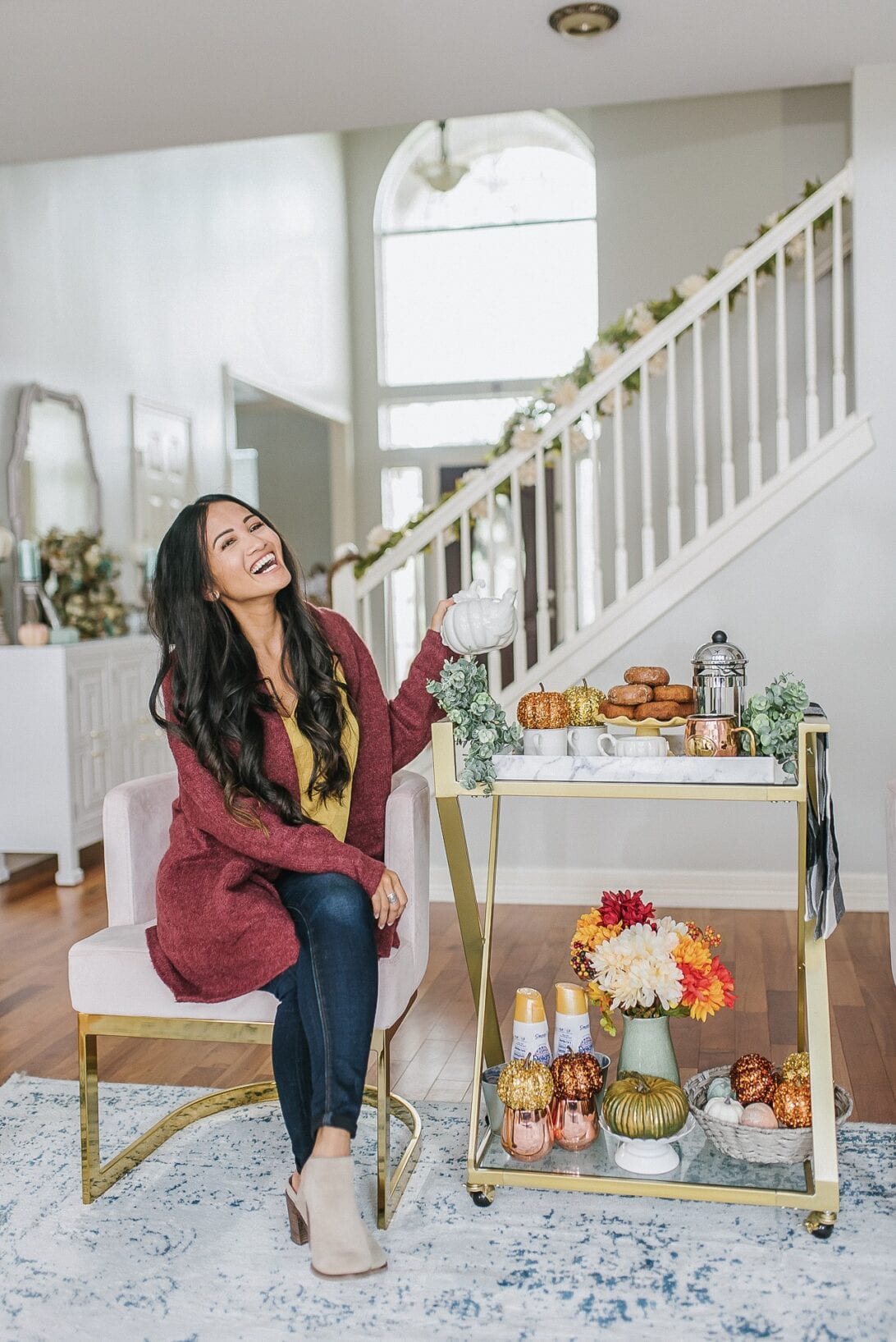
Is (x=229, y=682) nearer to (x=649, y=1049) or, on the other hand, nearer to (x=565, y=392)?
(x=649, y=1049)

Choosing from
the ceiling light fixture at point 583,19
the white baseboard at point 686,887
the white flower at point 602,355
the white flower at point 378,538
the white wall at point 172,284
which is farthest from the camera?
the white wall at point 172,284

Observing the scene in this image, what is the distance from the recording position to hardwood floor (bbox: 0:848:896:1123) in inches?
104

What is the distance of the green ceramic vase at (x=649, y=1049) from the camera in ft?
6.84

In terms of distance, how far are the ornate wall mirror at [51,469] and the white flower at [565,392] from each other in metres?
2.32

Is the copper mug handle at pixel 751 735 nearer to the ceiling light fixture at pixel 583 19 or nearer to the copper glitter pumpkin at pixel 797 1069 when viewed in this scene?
the copper glitter pumpkin at pixel 797 1069

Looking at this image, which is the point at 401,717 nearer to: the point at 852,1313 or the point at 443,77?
the point at 852,1313

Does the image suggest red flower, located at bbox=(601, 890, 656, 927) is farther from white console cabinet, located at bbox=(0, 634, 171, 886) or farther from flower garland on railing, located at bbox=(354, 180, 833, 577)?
white console cabinet, located at bbox=(0, 634, 171, 886)

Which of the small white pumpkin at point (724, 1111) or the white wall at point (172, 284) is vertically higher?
the white wall at point (172, 284)

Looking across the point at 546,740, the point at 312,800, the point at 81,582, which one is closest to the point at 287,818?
the point at 312,800

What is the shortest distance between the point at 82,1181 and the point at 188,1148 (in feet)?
0.80

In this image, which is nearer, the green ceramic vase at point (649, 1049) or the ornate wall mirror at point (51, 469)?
the green ceramic vase at point (649, 1049)

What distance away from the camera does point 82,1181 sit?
6.79 ft

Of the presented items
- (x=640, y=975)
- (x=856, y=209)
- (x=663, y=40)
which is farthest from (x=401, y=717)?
(x=856, y=209)

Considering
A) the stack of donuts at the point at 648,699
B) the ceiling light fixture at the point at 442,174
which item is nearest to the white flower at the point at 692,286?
the stack of donuts at the point at 648,699
